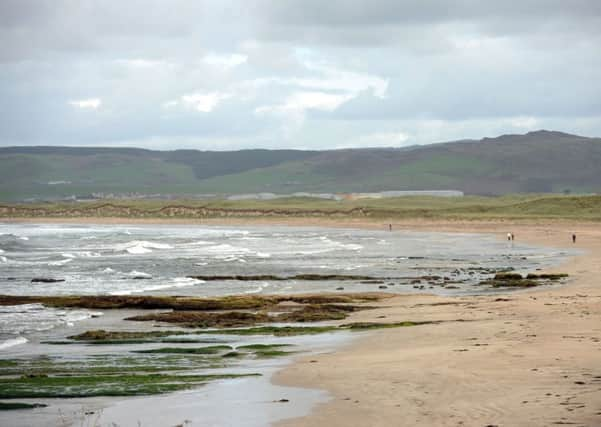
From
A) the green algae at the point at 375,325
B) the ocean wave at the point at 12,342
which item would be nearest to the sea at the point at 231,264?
the ocean wave at the point at 12,342

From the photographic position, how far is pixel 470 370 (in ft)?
51.2

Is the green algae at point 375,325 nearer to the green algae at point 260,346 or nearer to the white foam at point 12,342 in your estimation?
the green algae at point 260,346

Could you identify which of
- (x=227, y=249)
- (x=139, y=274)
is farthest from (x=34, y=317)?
(x=227, y=249)

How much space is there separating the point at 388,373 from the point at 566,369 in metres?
2.59

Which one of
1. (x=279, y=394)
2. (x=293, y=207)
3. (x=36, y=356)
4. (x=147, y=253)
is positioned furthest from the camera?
(x=293, y=207)

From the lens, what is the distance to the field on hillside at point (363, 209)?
109 metres

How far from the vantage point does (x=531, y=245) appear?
64.3 metres

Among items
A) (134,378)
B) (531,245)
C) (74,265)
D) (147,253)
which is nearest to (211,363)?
(134,378)

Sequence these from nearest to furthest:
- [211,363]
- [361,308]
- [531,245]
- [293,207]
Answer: [211,363] → [361,308] → [531,245] → [293,207]

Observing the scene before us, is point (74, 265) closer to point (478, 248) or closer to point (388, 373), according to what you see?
point (478, 248)

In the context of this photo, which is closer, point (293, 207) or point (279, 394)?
point (279, 394)

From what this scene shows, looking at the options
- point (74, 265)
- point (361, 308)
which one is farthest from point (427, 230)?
point (361, 308)

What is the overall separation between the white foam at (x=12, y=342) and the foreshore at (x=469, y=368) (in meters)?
6.58

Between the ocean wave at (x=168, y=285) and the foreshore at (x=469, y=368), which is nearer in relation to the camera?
the foreshore at (x=469, y=368)
